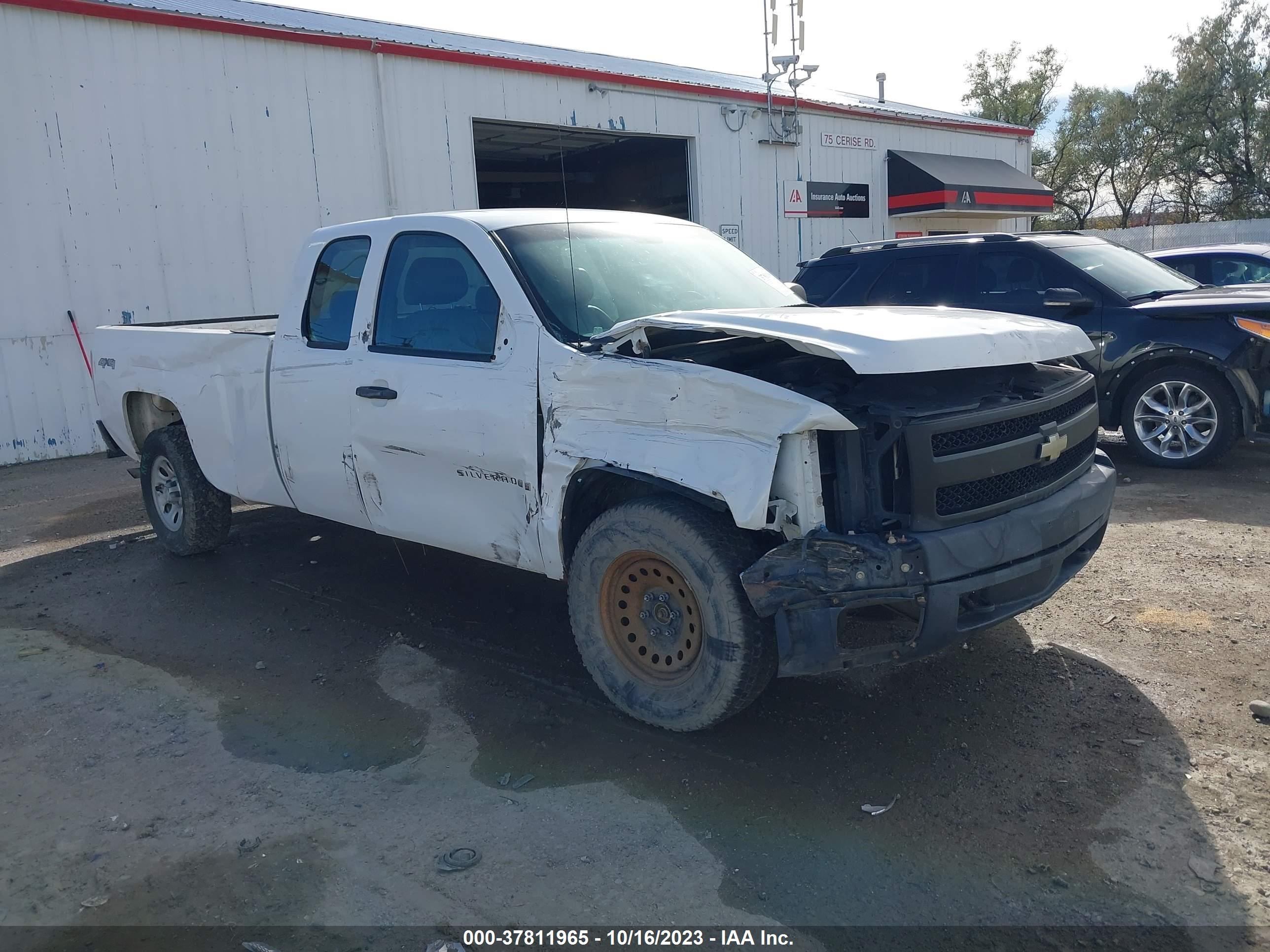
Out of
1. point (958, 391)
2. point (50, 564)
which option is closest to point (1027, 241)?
point (958, 391)

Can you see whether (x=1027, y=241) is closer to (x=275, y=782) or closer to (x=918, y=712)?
(x=918, y=712)

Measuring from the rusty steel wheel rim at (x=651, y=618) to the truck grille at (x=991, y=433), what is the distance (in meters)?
1.01

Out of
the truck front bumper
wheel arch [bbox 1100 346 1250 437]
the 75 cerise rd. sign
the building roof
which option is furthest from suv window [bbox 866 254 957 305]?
the 75 cerise rd. sign

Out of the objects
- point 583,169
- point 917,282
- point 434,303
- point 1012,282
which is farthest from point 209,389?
point 583,169

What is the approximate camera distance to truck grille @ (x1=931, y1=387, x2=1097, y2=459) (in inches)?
135

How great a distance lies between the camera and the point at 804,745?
3.80 metres

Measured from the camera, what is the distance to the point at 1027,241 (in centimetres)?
846

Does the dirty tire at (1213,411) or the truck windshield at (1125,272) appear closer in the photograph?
the dirty tire at (1213,411)

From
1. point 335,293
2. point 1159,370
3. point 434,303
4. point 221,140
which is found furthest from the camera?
point 221,140

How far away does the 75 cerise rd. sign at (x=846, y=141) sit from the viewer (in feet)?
63.4

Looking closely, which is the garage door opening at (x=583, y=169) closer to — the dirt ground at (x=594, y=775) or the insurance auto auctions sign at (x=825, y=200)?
the insurance auto auctions sign at (x=825, y=200)

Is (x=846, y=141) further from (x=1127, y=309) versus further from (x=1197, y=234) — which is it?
(x=1197, y=234)

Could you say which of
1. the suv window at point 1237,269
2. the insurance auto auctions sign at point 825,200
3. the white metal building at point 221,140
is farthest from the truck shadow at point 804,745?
the insurance auto auctions sign at point 825,200

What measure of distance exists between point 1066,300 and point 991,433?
4.67 meters
